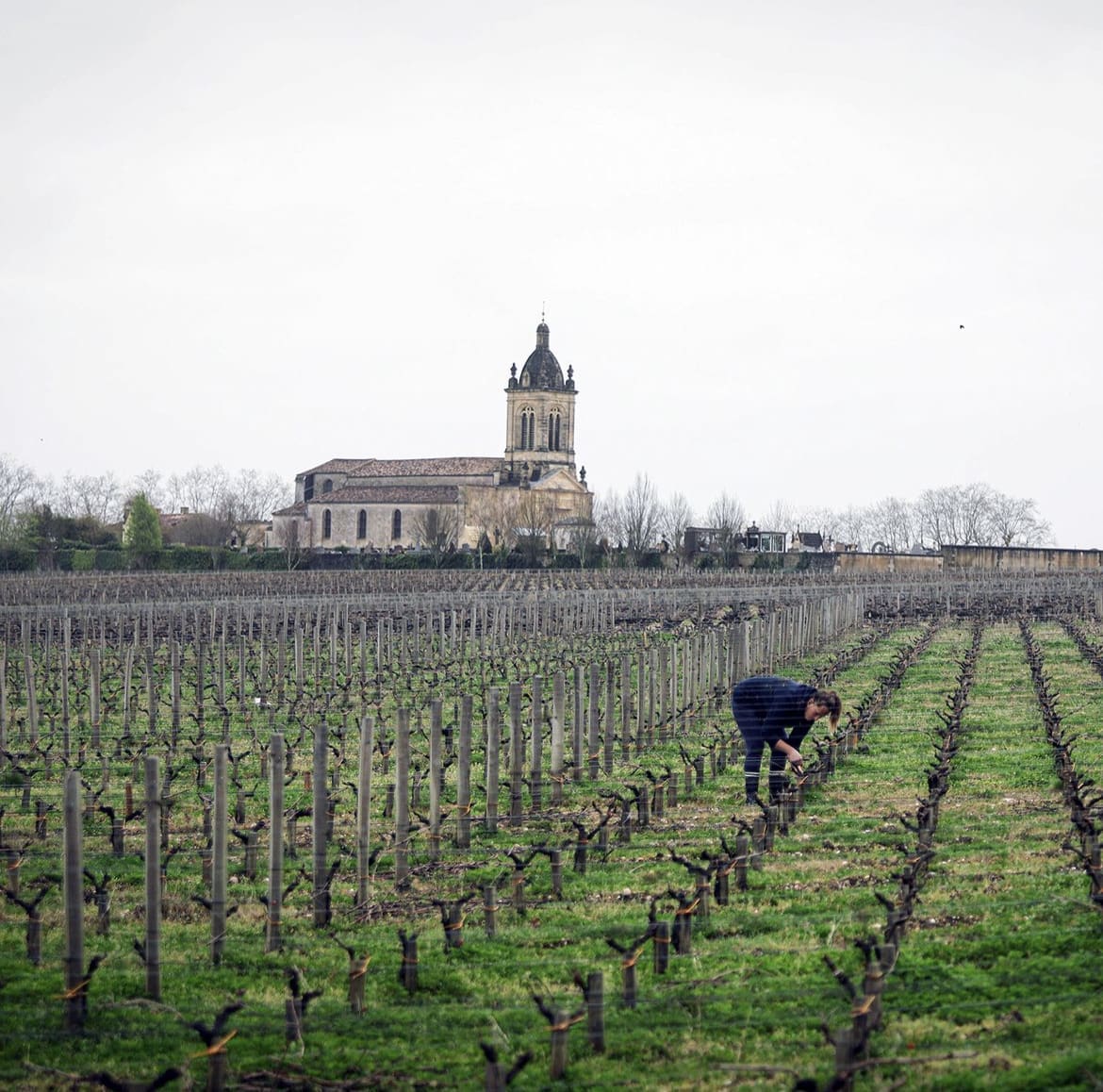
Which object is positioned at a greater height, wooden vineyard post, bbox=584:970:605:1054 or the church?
the church

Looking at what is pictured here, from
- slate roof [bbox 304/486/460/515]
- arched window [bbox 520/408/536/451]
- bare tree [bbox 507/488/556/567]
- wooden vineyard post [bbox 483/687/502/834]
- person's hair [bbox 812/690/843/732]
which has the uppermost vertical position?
arched window [bbox 520/408/536/451]

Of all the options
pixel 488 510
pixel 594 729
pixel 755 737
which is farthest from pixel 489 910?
pixel 488 510

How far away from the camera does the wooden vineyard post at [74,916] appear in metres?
6.60

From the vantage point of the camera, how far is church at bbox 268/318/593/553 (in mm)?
96000

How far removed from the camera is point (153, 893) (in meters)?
7.16

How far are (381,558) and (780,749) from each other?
66805 mm

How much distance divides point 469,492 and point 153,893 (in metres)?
91.7

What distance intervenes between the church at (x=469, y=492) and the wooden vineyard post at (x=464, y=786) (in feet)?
249

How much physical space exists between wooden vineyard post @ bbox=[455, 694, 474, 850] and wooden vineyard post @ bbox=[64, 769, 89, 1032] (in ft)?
11.8

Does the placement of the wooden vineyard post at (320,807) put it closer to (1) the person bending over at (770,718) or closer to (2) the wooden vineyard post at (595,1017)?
(2) the wooden vineyard post at (595,1017)

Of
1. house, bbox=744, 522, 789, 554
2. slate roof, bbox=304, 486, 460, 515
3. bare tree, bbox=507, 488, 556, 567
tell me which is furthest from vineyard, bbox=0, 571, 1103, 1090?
slate roof, bbox=304, 486, 460, 515

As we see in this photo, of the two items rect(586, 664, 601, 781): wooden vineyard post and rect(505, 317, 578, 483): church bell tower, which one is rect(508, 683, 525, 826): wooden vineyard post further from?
rect(505, 317, 578, 483): church bell tower

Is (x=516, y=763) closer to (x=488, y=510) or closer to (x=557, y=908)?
(x=557, y=908)

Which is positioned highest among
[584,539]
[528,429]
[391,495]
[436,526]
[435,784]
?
[528,429]
